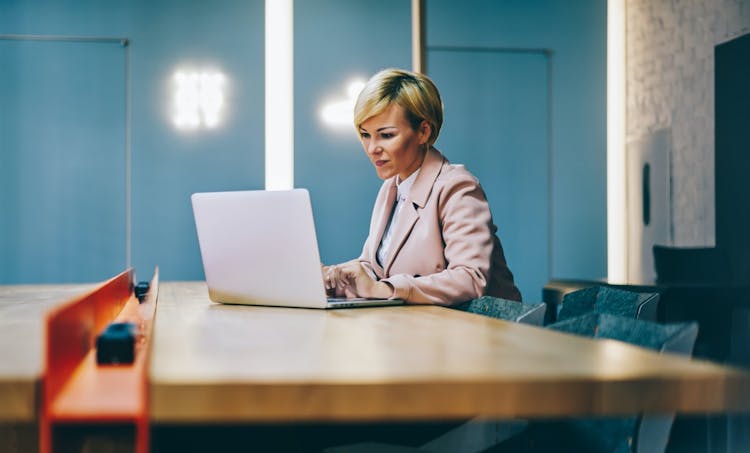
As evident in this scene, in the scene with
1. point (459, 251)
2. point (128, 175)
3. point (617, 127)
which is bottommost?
point (459, 251)

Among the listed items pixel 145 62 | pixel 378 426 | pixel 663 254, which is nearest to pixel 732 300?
pixel 663 254

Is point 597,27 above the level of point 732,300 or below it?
above

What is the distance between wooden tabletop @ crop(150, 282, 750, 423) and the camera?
0.82 meters

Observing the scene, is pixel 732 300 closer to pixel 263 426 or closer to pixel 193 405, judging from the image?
pixel 263 426

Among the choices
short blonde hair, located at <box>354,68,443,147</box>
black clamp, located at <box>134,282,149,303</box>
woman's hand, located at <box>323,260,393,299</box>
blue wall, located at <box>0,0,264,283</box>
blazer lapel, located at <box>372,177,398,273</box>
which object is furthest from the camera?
blue wall, located at <box>0,0,264,283</box>

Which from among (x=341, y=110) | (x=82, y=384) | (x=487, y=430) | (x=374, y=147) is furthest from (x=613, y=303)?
(x=341, y=110)

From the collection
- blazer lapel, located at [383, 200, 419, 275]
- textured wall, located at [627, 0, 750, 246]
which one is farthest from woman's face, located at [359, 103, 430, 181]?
textured wall, located at [627, 0, 750, 246]

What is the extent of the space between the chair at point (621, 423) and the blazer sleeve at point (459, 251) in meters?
0.62

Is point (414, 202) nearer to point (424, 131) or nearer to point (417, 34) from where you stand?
point (424, 131)

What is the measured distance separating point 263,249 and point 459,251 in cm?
55

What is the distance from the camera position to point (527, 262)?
553 centimetres

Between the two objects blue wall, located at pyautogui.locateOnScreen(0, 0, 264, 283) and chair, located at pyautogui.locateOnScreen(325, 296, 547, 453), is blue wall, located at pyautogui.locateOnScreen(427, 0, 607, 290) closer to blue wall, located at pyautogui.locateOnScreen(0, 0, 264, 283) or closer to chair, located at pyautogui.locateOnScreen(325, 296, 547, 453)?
blue wall, located at pyautogui.locateOnScreen(0, 0, 264, 283)

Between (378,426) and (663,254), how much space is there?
2.84 m

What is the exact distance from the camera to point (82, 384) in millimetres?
964
